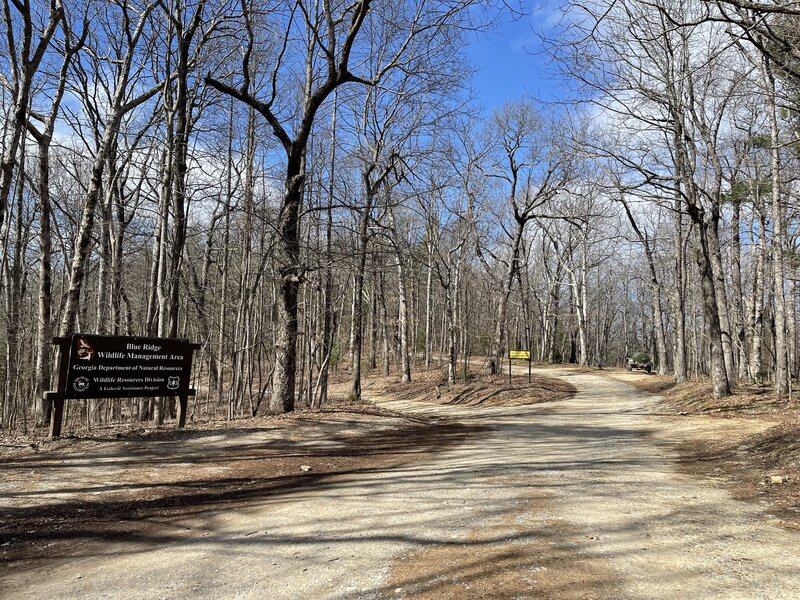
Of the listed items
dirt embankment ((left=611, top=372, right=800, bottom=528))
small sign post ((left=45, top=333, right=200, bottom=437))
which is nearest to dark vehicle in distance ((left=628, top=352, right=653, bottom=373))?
dirt embankment ((left=611, top=372, right=800, bottom=528))

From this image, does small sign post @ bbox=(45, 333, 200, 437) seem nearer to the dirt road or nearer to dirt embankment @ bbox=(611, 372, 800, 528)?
the dirt road

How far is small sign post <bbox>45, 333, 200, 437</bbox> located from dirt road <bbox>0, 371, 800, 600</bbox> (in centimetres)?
432

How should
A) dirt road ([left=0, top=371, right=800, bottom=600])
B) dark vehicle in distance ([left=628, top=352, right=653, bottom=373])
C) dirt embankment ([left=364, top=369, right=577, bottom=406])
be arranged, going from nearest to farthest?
dirt road ([left=0, top=371, right=800, bottom=600]) < dirt embankment ([left=364, top=369, right=577, bottom=406]) < dark vehicle in distance ([left=628, top=352, right=653, bottom=373])

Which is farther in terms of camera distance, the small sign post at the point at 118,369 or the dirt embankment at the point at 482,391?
the dirt embankment at the point at 482,391

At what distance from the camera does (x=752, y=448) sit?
885 cm

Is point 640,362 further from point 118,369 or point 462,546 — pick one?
point 462,546

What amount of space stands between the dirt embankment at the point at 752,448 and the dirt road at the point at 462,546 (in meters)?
0.47

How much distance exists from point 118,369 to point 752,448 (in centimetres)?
1068

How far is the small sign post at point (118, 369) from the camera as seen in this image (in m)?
8.39

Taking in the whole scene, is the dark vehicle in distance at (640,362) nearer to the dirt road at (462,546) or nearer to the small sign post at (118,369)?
the dirt road at (462,546)

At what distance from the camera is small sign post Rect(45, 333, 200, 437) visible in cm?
839

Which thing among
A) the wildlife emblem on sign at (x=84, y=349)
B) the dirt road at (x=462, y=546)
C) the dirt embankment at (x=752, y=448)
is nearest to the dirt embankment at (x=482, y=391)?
the dirt embankment at (x=752, y=448)

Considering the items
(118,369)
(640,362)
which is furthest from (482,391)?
(640,362)

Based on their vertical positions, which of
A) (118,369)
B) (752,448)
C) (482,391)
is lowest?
(482,391)
